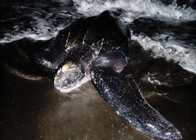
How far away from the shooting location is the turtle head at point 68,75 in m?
1.63

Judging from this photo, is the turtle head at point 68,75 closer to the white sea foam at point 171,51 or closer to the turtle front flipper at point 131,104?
the turtle front flipper at point 131,104

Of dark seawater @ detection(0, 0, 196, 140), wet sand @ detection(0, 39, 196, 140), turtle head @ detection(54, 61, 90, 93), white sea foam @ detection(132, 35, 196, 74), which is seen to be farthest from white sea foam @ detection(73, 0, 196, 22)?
turtle head @ detection(54, 61, 90, 93)

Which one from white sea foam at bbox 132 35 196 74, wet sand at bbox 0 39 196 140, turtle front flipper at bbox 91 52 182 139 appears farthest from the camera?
white sea foam at bbox 132 35 196 74

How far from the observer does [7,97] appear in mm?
1834

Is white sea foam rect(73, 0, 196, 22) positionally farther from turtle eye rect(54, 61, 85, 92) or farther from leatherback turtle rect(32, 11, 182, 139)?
turtle eye rect(54, 61, 85, 92)

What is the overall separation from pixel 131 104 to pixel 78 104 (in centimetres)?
66

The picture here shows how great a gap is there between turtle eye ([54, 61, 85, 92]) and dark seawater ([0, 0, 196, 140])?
0.24 meters

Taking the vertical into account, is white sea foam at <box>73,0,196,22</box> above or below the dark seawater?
above

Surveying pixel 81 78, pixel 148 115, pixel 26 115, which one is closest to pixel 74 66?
pixel 81 78

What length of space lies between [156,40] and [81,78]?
4.89 feet

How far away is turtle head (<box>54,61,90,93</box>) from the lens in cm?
163

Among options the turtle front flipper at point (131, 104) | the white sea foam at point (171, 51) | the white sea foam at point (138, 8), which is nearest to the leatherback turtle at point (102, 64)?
the turtle front flipper at point (131, 104)

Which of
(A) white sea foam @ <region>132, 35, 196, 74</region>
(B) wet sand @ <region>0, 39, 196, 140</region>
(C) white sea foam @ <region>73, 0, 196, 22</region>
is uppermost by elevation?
(C) white sea foam @ <region>73, 0, 196, 22</region>

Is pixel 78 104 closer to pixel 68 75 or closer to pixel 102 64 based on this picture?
pixel 68 75
